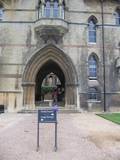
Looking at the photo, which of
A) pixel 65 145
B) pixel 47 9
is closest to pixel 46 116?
pixel 65 145

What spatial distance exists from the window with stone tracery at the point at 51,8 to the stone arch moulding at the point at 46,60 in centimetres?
237

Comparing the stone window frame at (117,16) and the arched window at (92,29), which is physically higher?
the stone window frame at (117,16)

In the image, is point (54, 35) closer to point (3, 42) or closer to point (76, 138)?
point (3, 42)

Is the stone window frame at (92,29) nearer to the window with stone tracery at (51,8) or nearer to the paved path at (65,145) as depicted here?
the window with stone tracery at (51,8)

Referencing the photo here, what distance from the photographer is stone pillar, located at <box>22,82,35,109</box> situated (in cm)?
1875

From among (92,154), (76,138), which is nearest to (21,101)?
(76,138)

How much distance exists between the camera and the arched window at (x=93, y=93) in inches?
767

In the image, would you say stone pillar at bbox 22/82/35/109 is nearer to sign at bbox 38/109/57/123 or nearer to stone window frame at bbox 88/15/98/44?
stone window frame at bbox 88/15/98/44

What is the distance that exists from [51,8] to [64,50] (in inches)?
132

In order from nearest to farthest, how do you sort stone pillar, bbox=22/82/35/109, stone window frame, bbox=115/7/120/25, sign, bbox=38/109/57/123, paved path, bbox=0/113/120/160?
paved path, bbox=0/113/120/160 → sign, bbox=38/109/57/123 → stone pillar, bbox=22/82/35/109 → stone window frame, bbox=115/7/120/25

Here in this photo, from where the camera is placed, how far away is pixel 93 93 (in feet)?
64.3

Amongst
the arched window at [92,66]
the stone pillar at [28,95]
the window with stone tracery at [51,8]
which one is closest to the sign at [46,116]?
the stone pillar at [28,95]

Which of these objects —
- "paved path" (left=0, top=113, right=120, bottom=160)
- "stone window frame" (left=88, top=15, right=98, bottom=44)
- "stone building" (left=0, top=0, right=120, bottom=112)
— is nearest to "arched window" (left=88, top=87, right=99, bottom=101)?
"stone building" (left=0, top=0, right=120, bottom=112)

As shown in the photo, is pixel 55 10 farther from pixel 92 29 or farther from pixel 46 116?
pixel 46 116
